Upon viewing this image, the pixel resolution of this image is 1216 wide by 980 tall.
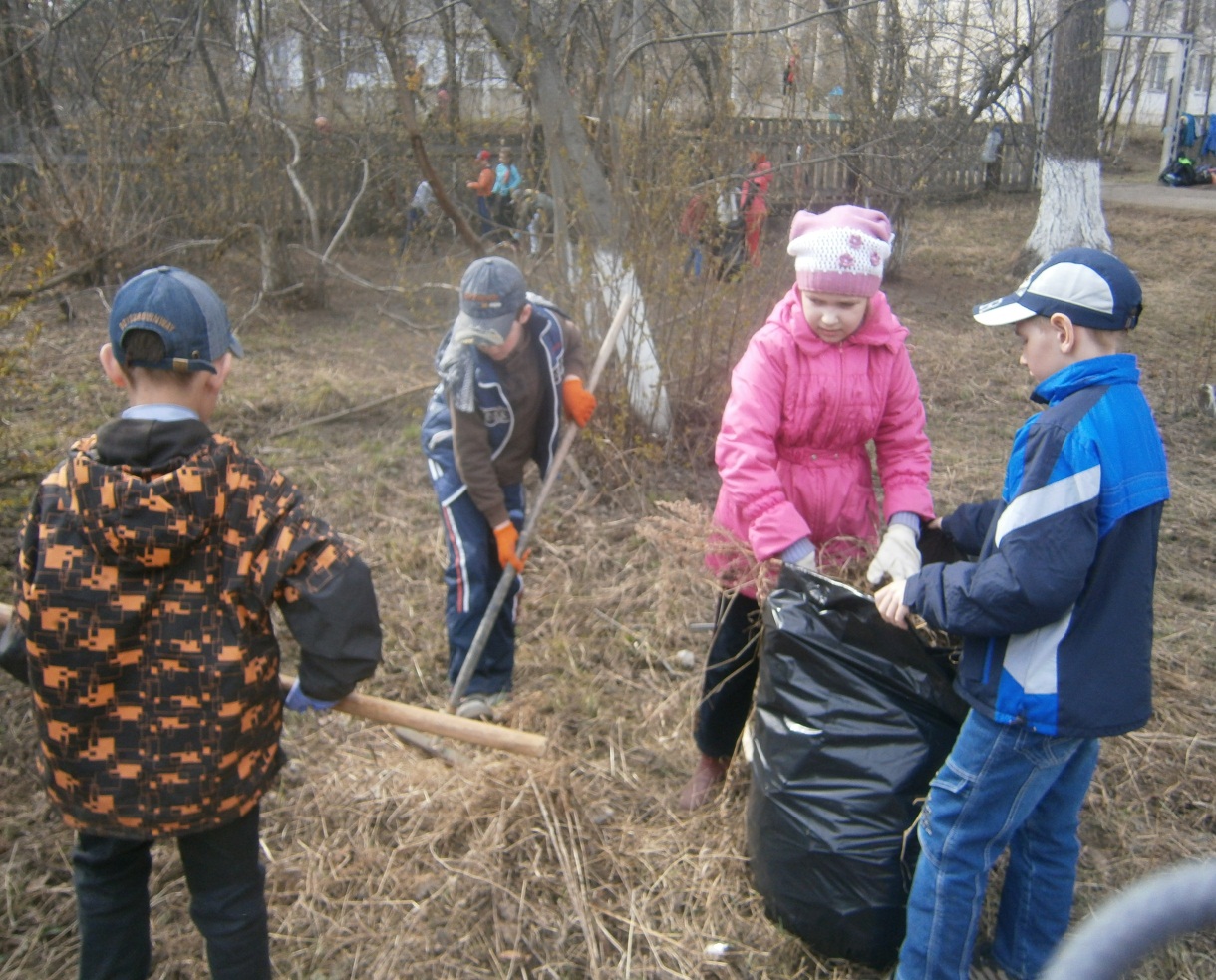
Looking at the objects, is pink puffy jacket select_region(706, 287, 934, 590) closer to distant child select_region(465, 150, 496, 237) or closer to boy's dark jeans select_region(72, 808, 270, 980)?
boy's dark jeans select_region(72, 808, 270, 980)

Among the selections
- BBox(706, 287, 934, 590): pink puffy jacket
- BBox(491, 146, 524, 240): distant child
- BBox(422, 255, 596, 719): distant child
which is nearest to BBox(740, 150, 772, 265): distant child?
BBox(422, 255, 596, 719): distant child

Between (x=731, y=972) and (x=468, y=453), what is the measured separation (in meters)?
1.64

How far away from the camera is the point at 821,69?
9.70 metres

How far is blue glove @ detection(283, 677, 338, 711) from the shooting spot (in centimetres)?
190

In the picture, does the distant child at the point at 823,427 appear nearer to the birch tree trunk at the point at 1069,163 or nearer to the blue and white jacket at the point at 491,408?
the blue and white jacket at the point at 491,408

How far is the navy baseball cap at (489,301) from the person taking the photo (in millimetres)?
3021

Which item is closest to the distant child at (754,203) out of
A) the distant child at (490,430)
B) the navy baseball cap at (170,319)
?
the distant child at (490,430)

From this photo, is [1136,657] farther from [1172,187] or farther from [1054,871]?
[1172,187]

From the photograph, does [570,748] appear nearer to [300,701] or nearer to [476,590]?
[476,590]

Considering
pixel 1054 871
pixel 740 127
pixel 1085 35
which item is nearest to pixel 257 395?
pixel 740 127

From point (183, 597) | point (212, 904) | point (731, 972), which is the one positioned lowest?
point (731, 972)

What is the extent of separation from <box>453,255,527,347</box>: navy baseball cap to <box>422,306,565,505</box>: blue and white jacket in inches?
4.0

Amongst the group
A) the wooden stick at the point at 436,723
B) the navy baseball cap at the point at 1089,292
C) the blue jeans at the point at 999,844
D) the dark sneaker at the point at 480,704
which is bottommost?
the dark sneaker at the point at 480,704

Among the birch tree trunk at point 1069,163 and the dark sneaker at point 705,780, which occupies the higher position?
the birch tree trunk at point 1069,163
